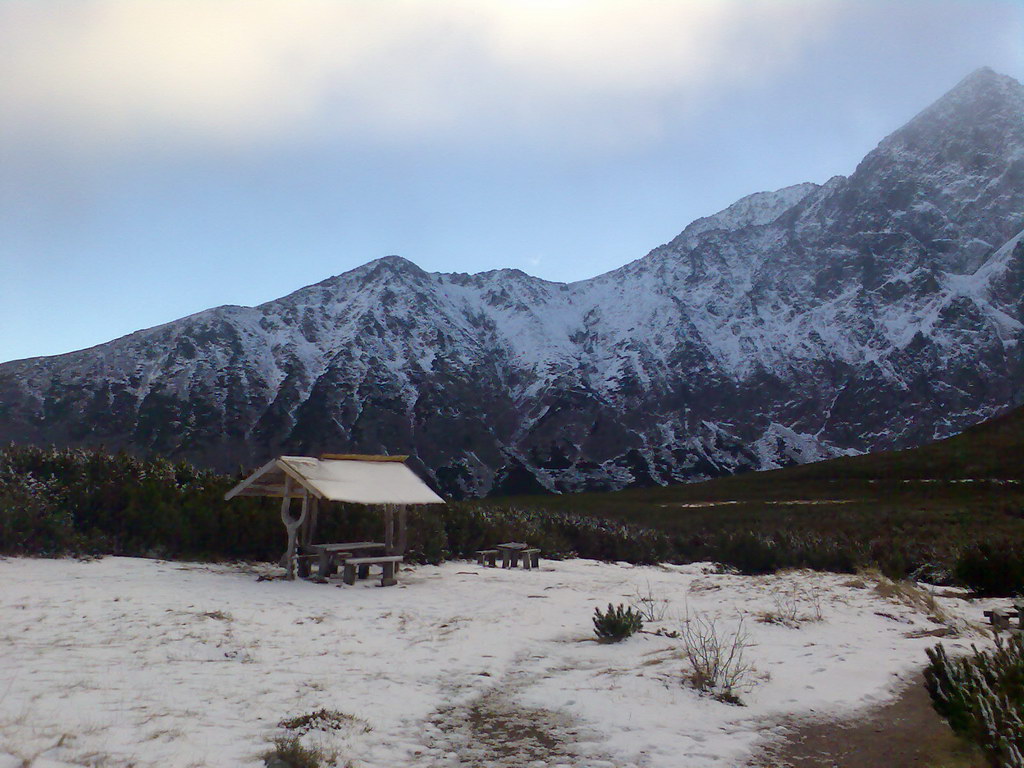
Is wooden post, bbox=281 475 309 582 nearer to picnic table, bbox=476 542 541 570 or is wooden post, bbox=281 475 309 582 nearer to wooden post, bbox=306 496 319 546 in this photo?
wooden post, bbox=306 496 319 546

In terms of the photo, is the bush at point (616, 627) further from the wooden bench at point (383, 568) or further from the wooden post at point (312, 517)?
the wooden post at point (312, 517)

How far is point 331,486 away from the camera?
14.6m

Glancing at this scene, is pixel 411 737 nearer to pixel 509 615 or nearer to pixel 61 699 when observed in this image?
pixel 61 699

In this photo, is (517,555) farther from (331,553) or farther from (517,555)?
(331,553)

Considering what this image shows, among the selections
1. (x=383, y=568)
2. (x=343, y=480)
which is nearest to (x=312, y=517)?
(x=343, y=480)

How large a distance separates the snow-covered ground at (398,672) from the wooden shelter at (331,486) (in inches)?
82.5

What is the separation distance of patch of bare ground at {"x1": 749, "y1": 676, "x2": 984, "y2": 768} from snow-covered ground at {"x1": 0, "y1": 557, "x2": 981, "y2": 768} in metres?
0.21

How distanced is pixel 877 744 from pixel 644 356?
139 meters

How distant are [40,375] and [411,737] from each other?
131 meters

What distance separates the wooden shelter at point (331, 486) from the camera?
14430 millimetres

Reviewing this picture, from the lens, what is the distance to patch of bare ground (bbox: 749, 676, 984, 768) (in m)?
4.93

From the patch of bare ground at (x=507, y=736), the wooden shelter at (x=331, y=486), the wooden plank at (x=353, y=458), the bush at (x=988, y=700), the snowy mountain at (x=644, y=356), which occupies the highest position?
the snowy mountain at (x=644, y=356)

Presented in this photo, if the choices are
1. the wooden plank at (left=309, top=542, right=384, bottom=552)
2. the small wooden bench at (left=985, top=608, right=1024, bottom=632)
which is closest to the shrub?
the small wooden bench at (left=985, top=608, right=1024, bottom=632)

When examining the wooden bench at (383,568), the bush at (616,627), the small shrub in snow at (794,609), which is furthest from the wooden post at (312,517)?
the small shrub in snow at (794,609)
